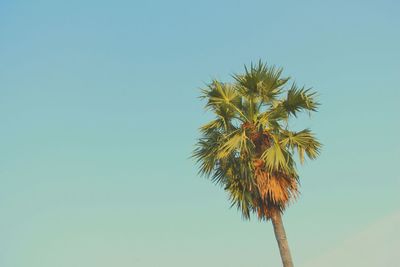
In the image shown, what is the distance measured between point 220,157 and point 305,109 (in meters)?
3.11

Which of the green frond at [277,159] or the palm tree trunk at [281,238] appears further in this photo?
the green frond at [277,159]

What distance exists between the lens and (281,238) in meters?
15.9

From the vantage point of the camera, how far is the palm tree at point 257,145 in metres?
16.4

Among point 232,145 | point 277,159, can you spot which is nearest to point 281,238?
point 277,159

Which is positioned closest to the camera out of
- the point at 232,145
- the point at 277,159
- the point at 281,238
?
the point at 281,238

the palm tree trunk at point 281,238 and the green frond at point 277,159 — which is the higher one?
the green frond at point 277,159

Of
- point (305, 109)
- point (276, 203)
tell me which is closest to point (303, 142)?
point (305, 109)

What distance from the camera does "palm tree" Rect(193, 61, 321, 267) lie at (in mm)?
16422

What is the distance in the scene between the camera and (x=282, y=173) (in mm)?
16688

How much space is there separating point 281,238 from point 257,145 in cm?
298

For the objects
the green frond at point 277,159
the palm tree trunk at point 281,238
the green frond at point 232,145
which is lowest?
the palm tree trunk at point 281,238

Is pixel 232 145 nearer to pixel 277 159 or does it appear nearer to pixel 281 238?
pixel 277 159

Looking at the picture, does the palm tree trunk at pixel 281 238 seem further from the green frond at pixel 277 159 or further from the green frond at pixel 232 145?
the green frond at pixel 232 145

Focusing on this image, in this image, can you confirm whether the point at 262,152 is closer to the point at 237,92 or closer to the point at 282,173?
the point at 282,173
